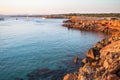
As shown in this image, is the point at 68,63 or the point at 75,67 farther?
the point at 68,63

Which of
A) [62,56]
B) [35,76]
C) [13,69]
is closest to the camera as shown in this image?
[35,76]

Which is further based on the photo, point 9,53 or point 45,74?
point 9,53

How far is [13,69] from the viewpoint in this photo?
23453 millimetres

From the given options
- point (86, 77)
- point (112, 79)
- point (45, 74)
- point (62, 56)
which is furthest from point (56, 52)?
point (112, 79)

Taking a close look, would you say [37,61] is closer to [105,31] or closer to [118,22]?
[105,31]

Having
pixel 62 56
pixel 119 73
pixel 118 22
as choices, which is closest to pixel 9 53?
pixel 62 56

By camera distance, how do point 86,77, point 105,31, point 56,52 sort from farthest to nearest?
1. point 105,31
2. point 56,52
3. point 86,77

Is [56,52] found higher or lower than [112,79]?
lower

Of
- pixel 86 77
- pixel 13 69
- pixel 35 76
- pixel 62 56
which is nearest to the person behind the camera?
pixel 86 77

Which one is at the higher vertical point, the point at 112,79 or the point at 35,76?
the point at 112,79

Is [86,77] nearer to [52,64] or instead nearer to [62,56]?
[52,64]

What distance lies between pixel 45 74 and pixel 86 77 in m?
6.59

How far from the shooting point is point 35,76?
68.5 ft

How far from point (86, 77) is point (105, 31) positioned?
54.6 metres
